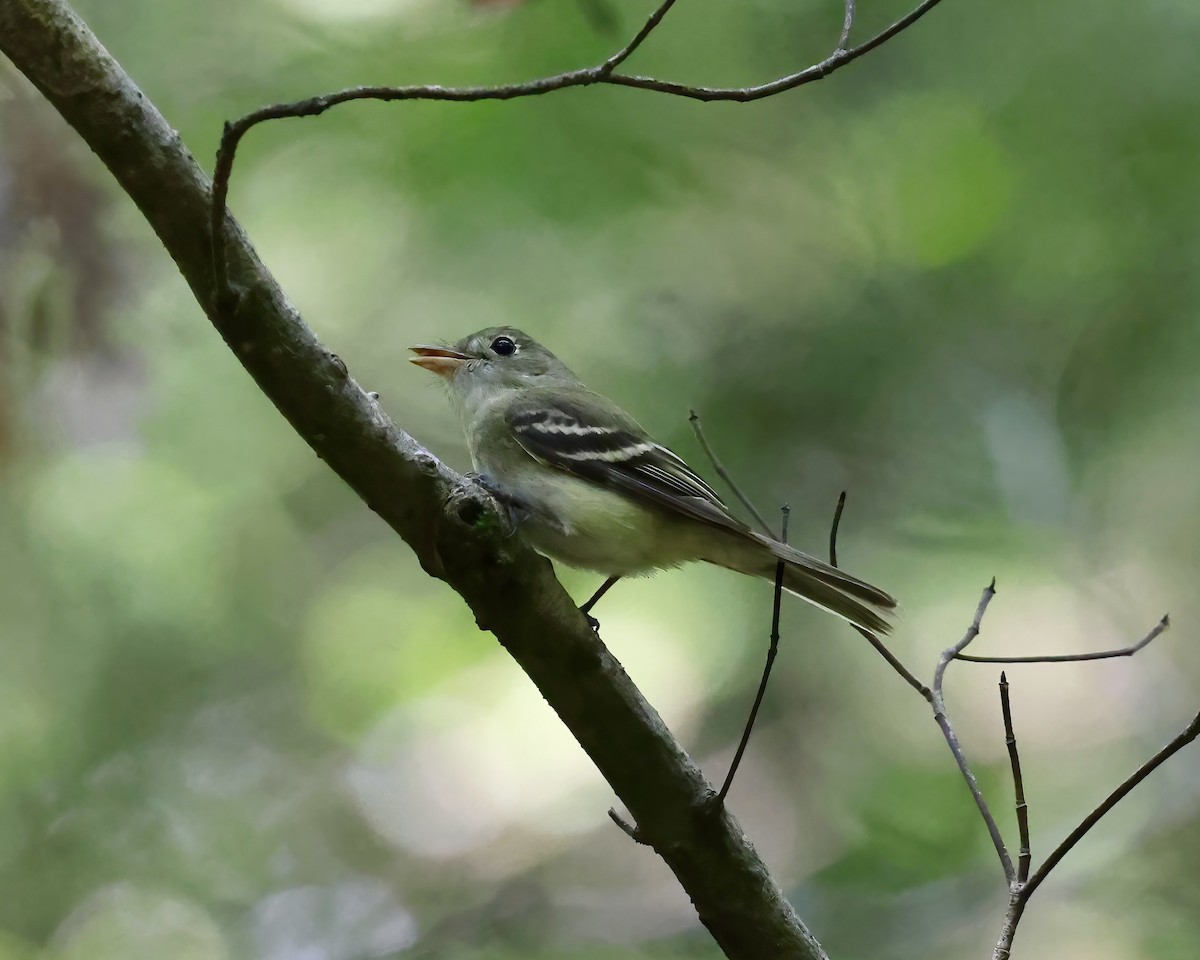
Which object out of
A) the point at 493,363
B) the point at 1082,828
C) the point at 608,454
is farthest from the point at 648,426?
the point at 1082,828

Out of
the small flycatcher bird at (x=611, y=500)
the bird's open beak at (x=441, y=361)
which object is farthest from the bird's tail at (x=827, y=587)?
the bird's open beak at (x=441, y=361)

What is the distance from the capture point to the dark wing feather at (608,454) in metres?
3.69

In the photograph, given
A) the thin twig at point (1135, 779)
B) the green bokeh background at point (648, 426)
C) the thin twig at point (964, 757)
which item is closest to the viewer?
the thin twig at point (1135, 779)

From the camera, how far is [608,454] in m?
3.81

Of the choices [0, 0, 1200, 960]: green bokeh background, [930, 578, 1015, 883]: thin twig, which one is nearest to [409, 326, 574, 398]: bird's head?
[0, 0, 1200, 960]: green bokeh background

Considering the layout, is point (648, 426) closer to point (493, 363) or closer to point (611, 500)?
point (493, 363)

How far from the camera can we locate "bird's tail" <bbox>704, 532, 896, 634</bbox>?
3.42 meters

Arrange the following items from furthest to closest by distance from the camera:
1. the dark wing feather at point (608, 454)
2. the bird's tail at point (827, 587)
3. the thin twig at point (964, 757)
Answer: the dark wing feather at point (608, 454), the bird's tail at point (827, 587), the thin twig at point (964, 757)

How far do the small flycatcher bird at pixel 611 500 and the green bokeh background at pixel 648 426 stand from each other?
1.82m

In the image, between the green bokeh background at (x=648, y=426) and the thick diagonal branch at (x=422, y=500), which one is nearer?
the thick diagonal branch at (x=422, y=500)

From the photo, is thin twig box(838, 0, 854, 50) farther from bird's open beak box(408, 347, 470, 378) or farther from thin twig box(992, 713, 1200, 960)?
bird's open beak box(408, 347, 470, 378)

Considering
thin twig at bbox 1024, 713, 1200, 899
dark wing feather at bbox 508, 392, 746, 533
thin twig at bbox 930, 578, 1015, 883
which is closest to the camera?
thin twig at bbox 1024, 713, 1200, 899

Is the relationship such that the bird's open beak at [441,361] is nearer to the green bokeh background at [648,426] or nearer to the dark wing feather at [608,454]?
the dark wing feather at [608,454]

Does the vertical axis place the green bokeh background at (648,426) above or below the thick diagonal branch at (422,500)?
above
